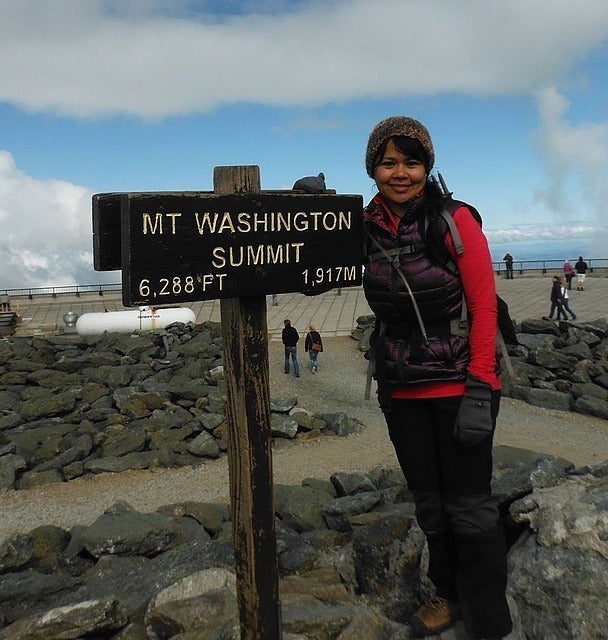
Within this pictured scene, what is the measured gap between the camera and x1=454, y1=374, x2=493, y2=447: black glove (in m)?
3.09

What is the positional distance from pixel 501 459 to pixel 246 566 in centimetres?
715

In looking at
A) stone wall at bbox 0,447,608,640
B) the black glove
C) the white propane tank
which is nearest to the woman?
the black glove

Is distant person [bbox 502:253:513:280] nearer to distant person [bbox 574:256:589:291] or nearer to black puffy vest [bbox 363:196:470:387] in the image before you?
distant person [bbox 574:256:589:291]

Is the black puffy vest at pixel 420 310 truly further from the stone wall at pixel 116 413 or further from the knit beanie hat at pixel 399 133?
the stone wall at pixel 116 413

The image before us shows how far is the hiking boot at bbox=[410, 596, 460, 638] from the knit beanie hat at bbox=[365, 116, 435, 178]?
8.11ft

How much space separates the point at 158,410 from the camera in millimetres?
13602

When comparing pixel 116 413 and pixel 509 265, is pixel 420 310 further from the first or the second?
pixel 509 265

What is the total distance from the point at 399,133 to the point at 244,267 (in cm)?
105

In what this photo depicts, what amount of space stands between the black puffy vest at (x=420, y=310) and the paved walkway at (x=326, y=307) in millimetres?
17356

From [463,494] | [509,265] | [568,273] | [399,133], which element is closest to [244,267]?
[399,133]

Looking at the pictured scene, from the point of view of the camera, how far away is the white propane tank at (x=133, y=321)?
71.6ft

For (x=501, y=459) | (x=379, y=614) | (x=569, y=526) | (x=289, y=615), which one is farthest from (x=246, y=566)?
(x=501, y=459)

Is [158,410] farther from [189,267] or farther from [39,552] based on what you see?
[189,267]

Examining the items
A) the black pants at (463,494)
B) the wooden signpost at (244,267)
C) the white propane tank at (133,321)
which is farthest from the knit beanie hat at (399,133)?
the white propane tank at (133,321)
